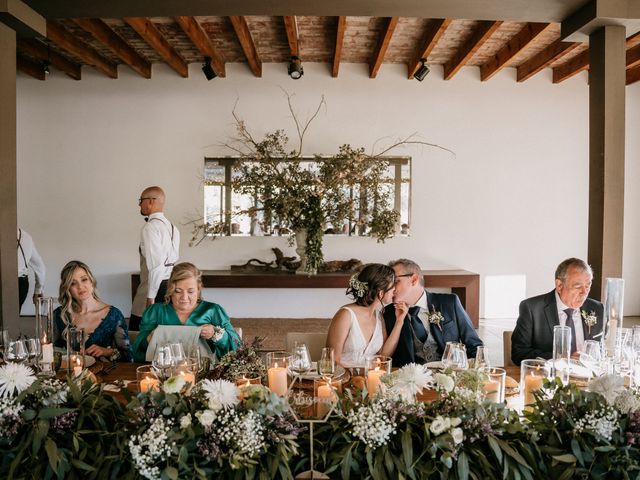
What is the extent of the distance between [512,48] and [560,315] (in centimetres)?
362

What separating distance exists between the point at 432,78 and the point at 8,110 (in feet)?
16.7

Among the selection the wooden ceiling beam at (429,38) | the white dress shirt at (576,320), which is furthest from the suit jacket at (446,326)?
the wooden ceiling beam at (429,38)

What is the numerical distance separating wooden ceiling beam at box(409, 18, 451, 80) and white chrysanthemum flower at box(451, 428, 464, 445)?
4196 millimetres

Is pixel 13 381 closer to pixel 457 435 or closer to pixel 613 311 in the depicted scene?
pixel 457 435

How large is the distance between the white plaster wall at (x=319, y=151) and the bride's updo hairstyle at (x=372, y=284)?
12.5 ft

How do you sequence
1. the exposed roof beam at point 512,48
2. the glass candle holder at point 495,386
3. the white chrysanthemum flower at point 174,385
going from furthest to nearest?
the exposed roof beam at point 512,48 < the glass candle holder at point 495,386 < the white chrysanthemum flower at point 174,385

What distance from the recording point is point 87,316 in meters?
3.29

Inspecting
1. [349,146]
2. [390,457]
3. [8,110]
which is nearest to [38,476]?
[390,457]

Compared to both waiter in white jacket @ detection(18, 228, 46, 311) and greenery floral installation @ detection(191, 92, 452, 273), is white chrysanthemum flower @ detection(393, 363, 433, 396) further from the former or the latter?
greenery floral installation @ detection(191, 92, 452, 273)

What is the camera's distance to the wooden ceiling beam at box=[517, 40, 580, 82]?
568 centimetres

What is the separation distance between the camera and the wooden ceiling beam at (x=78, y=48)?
5194mm

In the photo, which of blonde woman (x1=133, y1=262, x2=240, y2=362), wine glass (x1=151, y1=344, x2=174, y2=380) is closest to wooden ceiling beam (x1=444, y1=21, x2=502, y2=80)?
blonde woman (x1=133, y1=262, x2=240, y2=362)

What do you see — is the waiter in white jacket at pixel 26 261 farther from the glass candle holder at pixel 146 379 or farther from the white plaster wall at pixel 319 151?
the glass candle holder at pixel 146 379

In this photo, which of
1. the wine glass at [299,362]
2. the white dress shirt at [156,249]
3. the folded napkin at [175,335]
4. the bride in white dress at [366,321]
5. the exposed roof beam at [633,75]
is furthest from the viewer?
the exposed roof beam at [633,75]
